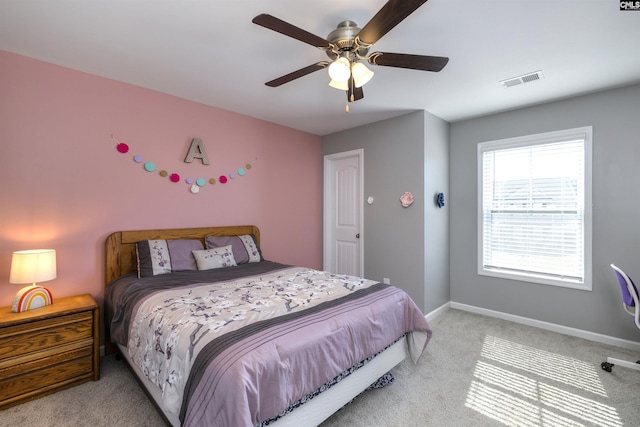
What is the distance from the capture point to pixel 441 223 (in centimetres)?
380

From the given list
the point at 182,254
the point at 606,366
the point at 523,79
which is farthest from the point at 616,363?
the point at 182,254

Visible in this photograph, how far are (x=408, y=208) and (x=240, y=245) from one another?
6.71 ft

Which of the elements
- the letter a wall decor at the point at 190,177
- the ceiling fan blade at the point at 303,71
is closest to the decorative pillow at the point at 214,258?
the letter a wall decor at the point at 190,177

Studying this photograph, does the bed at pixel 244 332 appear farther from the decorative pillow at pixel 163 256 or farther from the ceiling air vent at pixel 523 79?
the ceiling air vent at pixel 523 79

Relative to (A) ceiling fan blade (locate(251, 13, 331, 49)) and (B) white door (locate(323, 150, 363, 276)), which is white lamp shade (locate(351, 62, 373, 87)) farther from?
(B) white door (locate(323, 150, 363, 276))

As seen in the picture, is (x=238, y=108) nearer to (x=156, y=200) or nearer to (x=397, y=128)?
(x=156, y=200)

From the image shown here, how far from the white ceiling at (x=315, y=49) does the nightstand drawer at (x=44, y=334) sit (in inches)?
79.7

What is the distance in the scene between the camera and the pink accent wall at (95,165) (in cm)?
228

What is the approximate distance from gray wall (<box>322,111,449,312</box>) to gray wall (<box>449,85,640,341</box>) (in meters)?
0.70

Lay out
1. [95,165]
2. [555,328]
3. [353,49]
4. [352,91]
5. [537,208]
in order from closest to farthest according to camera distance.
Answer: [353,49], [352,91], [95,165], [555,328], [537,208]

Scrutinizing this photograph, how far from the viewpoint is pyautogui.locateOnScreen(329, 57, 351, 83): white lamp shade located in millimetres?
1660

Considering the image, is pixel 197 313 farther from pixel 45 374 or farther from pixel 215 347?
pixel 45 374

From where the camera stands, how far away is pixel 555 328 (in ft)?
10.4

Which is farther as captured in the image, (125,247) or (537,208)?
(537,208)
